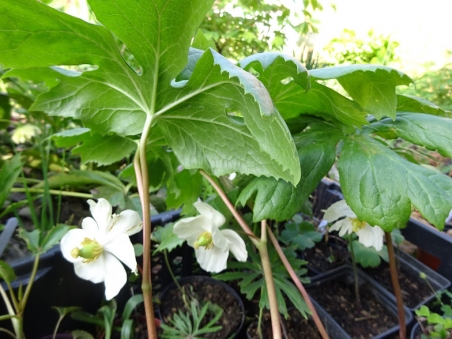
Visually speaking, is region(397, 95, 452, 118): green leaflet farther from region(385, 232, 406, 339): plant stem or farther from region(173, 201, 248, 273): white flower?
region(173, 201, 248, 273): white flower

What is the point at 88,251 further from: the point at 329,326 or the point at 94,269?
the point at 329,326

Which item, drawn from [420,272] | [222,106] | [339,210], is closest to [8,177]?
[222,106]

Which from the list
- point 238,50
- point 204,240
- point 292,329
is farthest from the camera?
point 238,50

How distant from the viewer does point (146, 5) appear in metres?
0.33

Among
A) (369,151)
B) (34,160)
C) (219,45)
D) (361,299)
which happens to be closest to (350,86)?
(369,151)

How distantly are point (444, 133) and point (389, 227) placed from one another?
0.52 ft

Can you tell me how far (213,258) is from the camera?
0.58 metres

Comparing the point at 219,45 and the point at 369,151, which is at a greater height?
the point at 219,45

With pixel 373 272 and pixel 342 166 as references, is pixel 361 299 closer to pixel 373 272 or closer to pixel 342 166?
pixel 373 272

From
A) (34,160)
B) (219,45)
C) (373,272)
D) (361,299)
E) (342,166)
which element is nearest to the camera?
(342,166)

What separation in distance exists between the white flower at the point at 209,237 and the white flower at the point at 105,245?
0.39ft

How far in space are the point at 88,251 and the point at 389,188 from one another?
40cm

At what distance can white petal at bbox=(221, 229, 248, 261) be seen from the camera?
56 centimetres

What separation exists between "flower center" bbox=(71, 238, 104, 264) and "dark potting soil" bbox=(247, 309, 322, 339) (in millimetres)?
451
